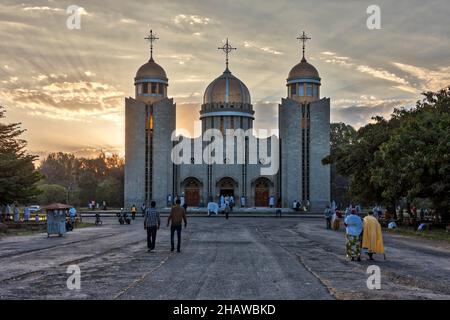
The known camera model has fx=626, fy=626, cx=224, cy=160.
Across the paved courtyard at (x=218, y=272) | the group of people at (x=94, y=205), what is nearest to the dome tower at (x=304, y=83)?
the group of people at (x=94, y=205)

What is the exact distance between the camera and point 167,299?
10.6 metres

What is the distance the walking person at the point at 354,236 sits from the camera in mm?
18000

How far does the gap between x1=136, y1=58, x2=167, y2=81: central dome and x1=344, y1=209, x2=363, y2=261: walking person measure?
63.8m

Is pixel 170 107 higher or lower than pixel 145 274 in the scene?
higher

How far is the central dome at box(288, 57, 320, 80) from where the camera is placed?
7962cm

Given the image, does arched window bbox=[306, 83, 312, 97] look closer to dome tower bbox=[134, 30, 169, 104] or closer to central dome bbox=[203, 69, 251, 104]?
central dome bbox=[203, 69, 251, 104]

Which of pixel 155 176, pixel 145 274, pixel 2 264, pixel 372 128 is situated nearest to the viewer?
pixel 145 274

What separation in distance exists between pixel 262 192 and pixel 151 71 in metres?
20.9

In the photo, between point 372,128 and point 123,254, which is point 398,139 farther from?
point 123,254

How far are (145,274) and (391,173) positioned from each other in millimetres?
24654

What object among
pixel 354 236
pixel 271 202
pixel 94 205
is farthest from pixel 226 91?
pixel 354 236

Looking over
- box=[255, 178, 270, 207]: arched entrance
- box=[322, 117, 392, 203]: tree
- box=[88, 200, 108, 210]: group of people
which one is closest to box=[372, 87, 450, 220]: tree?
box=[322, 117, 392, 203]: tree

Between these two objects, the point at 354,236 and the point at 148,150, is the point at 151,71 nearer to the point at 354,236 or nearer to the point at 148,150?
the point at 148,150

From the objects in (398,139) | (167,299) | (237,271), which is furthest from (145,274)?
(398,139)
